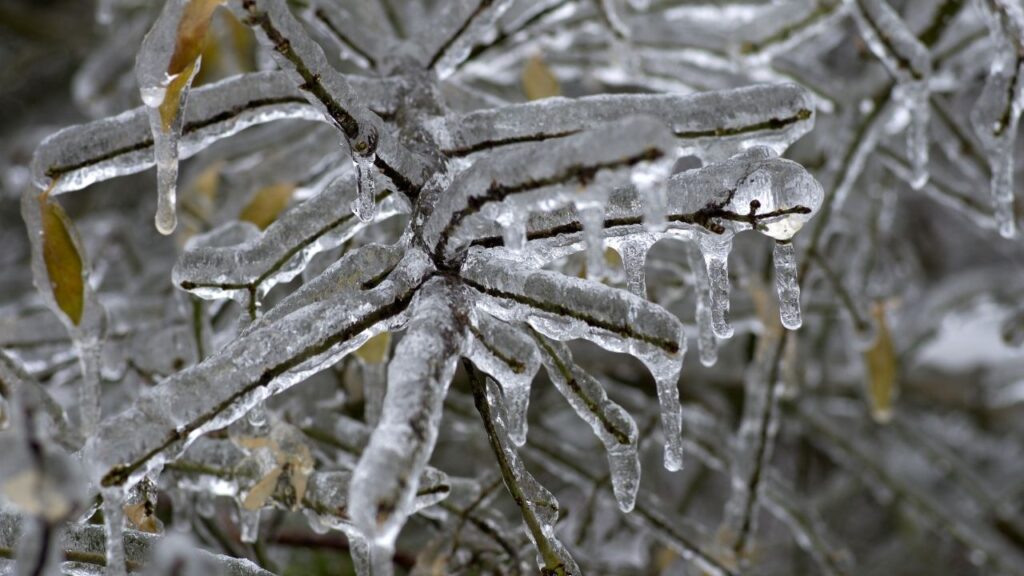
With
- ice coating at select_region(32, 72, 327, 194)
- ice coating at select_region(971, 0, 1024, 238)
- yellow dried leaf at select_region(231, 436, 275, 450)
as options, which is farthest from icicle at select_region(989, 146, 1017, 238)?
yellow dried leaf at select_region(231, 436, 275, 450)

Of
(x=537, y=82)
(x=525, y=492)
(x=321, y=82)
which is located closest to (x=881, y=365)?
(x=537, y=82)

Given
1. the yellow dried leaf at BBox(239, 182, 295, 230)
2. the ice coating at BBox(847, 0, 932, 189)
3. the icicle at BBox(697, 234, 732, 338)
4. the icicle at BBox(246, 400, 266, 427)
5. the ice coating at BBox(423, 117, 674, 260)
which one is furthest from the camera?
the yellow dried leaf at BBox(239, 182, 295, 230)

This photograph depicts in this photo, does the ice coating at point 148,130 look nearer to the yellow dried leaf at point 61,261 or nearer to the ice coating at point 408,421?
the yellow dried leaf at point 61,261

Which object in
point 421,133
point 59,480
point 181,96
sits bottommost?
point 59,480

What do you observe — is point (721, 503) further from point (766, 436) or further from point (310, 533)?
point (310, 533)

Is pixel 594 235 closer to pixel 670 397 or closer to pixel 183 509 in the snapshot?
pixel 670 397

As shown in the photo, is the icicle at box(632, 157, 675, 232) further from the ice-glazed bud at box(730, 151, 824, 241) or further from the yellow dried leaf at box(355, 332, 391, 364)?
the yellow dried leaf at box(355, 332, 391, 364)

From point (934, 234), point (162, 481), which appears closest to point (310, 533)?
point (162, 481)
